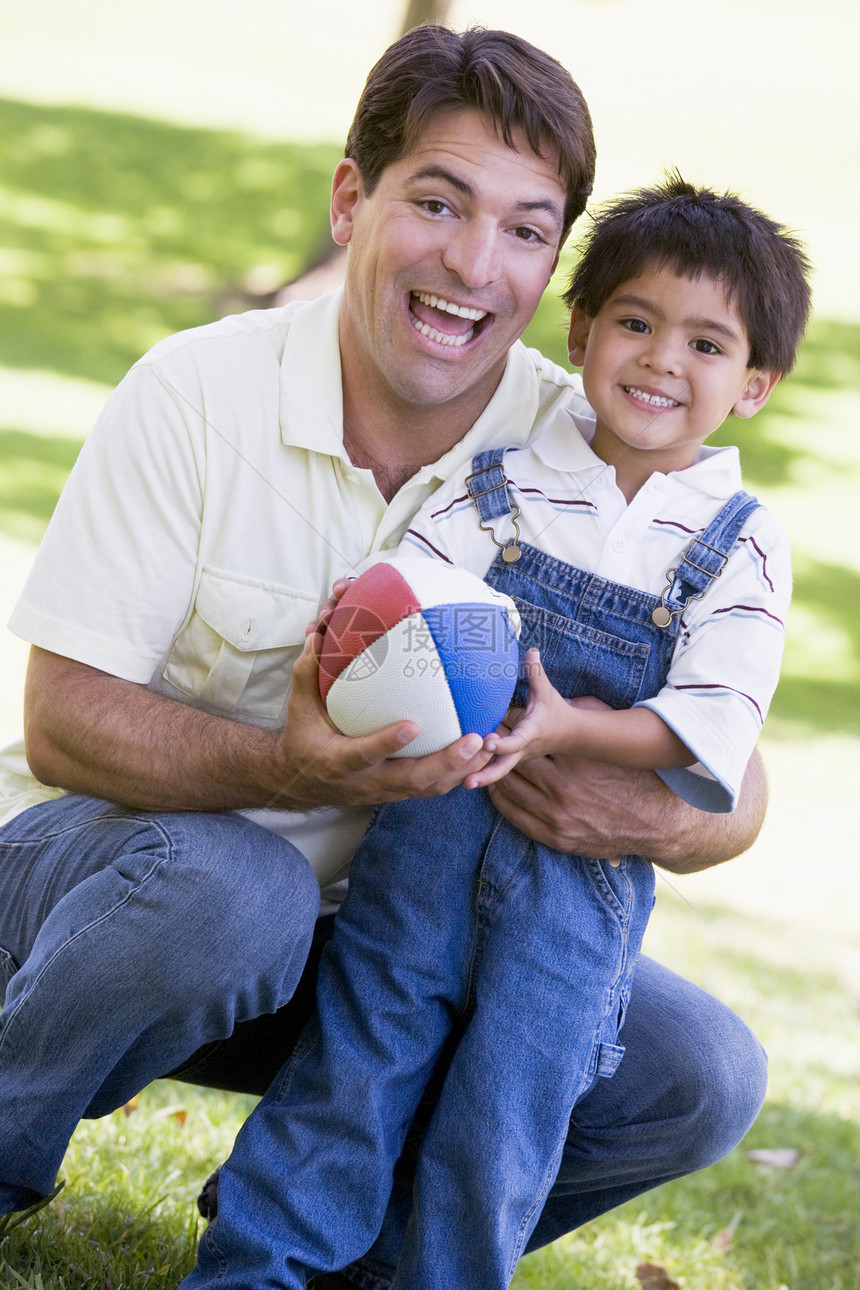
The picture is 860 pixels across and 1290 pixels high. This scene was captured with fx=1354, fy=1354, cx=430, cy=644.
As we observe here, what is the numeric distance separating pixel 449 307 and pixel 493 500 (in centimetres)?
41

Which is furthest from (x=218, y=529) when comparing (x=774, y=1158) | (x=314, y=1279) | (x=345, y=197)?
(x=774, y=1158)

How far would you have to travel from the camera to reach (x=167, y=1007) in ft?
7.42

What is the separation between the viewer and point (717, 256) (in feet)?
8.70

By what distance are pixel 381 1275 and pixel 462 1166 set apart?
0.43 m

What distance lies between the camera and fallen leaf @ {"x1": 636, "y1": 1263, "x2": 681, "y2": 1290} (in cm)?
299

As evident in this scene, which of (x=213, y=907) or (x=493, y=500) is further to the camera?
(x=493, y=500)

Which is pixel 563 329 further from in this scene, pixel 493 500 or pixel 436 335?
pixel 493 500

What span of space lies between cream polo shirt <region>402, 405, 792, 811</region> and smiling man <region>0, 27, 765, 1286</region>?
137 mm

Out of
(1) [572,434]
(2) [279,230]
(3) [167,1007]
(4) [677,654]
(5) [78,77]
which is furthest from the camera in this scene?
(5) [78,77]

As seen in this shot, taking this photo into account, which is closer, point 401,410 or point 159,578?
point 159,578

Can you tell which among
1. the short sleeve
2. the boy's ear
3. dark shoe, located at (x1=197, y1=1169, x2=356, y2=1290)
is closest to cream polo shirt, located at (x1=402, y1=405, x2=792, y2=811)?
the short sleeve

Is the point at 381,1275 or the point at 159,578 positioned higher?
the point at 159,578

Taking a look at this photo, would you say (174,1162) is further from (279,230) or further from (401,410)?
(279,230)

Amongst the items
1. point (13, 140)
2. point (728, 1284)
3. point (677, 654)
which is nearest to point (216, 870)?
point (677, 654)
